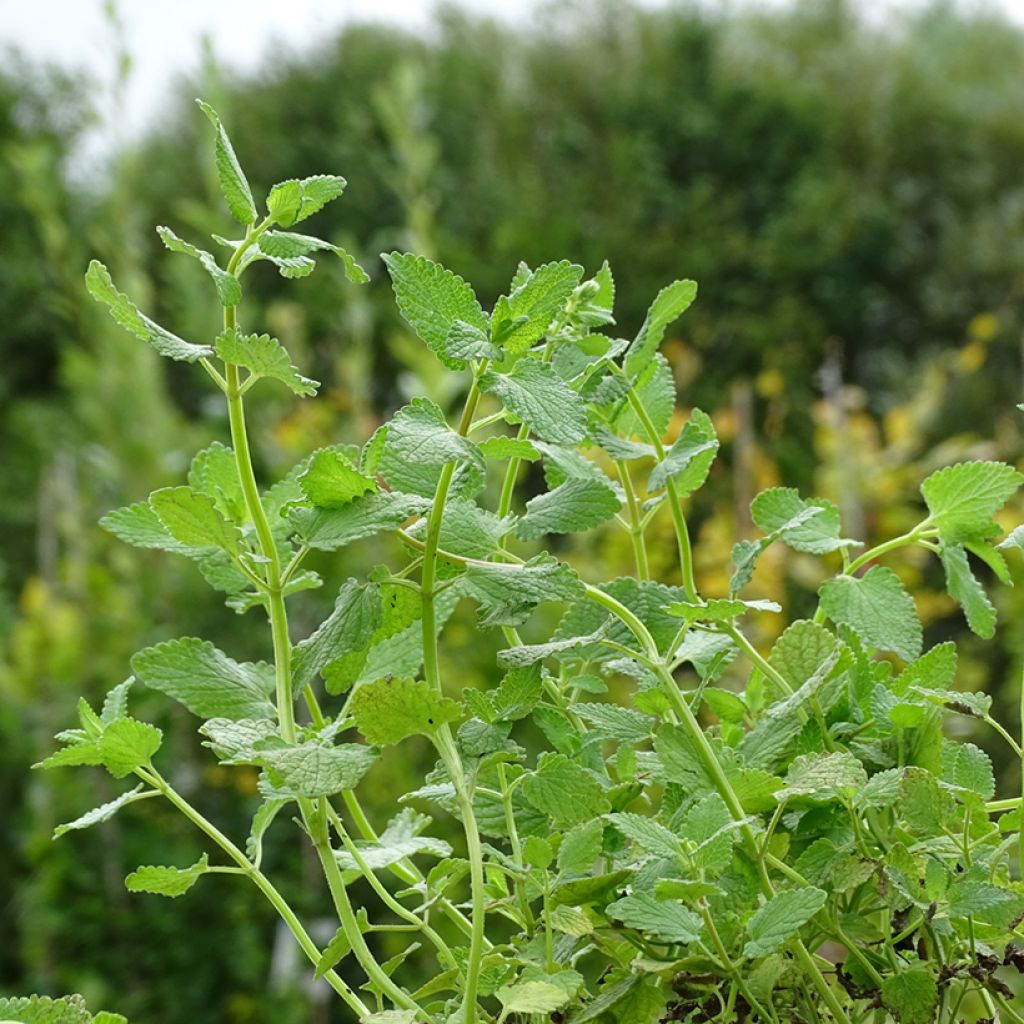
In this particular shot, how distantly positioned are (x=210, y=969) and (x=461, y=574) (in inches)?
63.6

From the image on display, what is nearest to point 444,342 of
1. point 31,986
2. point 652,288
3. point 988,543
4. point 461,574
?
point 461,574

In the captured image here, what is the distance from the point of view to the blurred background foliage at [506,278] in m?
1.81

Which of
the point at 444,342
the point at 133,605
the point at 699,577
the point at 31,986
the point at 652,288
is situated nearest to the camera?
the point at 444,342

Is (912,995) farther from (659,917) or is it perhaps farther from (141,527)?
(141,527)

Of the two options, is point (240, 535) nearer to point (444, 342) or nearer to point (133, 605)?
point (444, 342)

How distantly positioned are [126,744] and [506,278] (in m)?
4.48

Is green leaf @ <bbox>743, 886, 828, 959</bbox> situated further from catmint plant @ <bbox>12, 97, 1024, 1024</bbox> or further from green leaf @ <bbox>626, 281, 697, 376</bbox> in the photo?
green leaf @ <bbox>626, 281, 697, 376</bbox>

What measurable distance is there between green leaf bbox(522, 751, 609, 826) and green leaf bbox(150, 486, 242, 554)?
8 centimetres

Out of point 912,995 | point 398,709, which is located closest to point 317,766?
point 398,709

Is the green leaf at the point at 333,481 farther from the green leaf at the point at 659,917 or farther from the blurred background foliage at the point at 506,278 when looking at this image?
the blurred background foliage at the point at 506,278

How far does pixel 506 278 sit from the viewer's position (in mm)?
4680

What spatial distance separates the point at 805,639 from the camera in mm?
309

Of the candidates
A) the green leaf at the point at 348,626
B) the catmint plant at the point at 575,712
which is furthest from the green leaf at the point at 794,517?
the green leaf at the point at 348,626

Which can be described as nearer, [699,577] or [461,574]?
[461,574]
